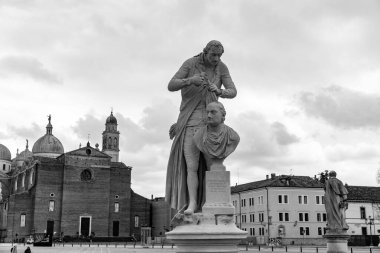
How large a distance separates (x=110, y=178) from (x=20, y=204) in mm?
16935

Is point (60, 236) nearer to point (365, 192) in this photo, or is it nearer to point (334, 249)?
point (365, 192)

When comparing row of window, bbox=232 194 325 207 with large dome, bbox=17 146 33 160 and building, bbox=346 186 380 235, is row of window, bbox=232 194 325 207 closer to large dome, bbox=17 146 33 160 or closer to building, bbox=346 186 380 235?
building, bbox=346 186 380 235

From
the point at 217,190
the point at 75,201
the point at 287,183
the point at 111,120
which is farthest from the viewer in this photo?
the point at 111,120

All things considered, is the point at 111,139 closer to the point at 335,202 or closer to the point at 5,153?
the point at 5,153

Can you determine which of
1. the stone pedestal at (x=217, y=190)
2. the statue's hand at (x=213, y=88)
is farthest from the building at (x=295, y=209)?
the stone pedestal at (x=217, y=190)

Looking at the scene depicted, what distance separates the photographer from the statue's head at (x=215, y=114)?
5746mm

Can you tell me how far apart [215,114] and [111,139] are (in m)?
112

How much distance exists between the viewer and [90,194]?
302 ft

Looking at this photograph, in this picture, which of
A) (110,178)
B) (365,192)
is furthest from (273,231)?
(110,178)

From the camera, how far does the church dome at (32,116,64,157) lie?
108688mm

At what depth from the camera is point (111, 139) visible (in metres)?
116

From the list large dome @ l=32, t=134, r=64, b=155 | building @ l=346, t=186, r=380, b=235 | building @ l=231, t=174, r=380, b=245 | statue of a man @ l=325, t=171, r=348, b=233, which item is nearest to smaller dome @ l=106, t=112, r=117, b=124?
large dome @ l=32, t=134, r=64, b=155

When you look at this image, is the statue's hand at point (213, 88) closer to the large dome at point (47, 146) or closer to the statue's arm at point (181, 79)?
the statue's arm at point (181, 79)

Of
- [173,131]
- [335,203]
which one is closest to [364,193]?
[335,203]
